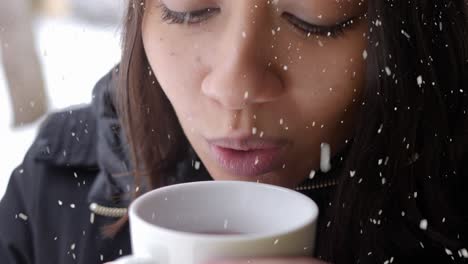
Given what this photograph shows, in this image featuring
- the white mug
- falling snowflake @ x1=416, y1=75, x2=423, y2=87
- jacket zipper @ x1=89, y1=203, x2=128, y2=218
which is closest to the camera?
the white mug

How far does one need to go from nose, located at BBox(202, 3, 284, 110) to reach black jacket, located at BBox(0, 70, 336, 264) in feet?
0.39

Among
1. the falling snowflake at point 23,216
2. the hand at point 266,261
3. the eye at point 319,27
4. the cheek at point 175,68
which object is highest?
the eye at point 319,27

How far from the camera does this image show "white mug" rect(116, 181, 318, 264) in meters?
0.25

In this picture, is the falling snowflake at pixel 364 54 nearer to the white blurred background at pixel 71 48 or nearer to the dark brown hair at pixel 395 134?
the dark brown hair at pixel 395 134

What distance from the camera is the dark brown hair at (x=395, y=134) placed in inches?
13.6

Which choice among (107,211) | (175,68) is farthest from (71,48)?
(107,211)

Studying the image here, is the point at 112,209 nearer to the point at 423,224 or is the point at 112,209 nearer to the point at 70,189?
the point at 70,189

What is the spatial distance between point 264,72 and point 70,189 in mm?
273

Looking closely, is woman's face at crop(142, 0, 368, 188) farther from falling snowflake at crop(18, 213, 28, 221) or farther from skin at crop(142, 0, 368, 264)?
falling snowflake at crop(18, 213, 28, 221)

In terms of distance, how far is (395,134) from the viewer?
380mm

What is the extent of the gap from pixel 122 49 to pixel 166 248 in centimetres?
14

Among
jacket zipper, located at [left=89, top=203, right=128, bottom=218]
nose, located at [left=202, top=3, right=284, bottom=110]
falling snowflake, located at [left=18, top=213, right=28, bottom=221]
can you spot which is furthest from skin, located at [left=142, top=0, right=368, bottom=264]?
falling snowflake, located at [left=18, top=213, right=28, bottom=221]

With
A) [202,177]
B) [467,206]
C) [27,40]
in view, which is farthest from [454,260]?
[27,40]

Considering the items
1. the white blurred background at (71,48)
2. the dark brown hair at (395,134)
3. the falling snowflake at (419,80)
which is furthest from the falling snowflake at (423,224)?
the white blurred background at (71,48)
